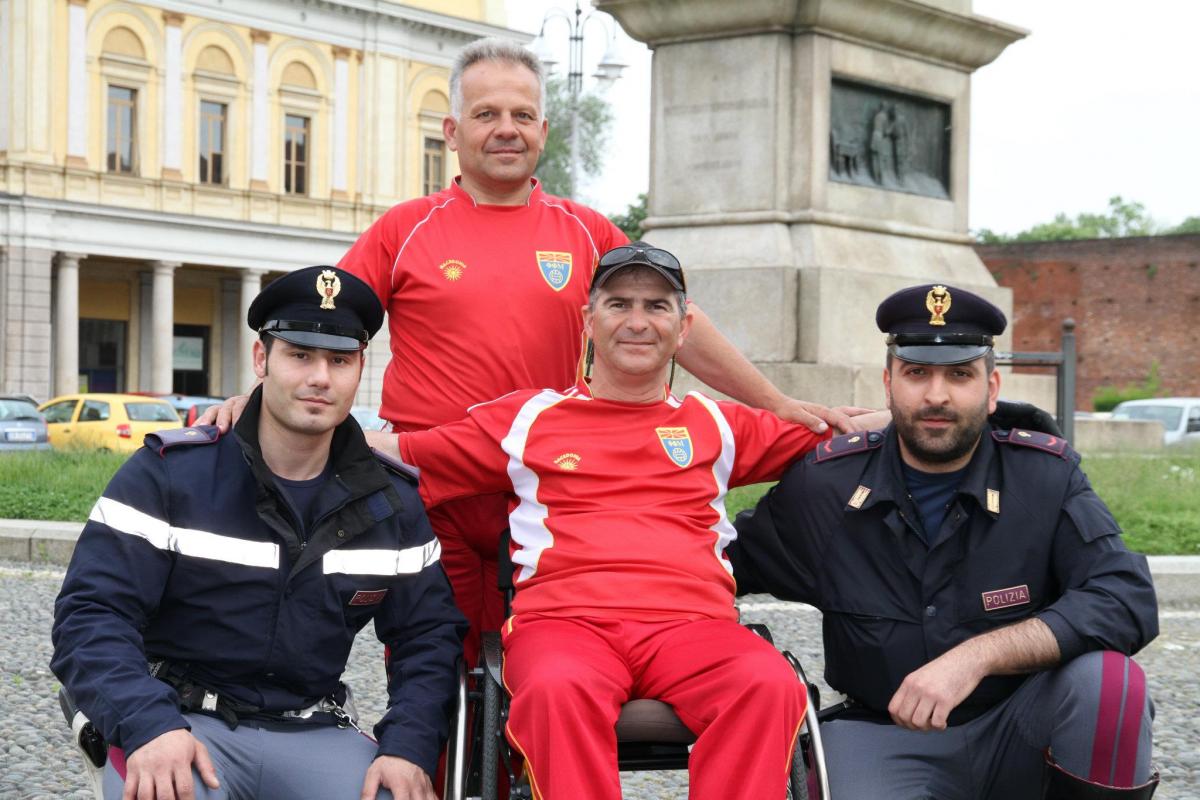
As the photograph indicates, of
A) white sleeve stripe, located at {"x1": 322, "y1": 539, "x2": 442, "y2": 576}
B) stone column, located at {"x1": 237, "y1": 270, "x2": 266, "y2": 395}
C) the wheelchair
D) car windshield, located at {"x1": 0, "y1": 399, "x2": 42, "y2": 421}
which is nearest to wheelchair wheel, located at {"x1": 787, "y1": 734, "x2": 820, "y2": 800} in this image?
the wheelchair

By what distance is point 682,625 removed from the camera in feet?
12.3

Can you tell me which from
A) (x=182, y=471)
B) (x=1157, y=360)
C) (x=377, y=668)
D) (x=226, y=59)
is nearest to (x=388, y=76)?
(x=226, y=59)

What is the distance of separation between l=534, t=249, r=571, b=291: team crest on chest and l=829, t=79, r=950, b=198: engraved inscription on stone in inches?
263

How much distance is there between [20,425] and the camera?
81.3 feet

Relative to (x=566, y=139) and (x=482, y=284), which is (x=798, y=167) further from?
(x=566, y=139)

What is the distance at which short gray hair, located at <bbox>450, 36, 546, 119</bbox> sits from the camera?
4.35 m

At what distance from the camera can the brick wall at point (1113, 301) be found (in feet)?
129

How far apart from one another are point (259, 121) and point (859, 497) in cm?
4297

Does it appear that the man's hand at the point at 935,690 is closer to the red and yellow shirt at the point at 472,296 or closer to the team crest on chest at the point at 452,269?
the red and yellow shirt at the point at 472,296

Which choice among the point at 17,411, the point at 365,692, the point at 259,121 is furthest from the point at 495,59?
the point at 259,121

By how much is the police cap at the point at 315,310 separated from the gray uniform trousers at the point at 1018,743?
1507 millimetres

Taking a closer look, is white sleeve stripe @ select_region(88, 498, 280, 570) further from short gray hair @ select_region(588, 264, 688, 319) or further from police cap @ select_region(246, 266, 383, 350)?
short gray hair @ select_region(588, 264, 688, 319)

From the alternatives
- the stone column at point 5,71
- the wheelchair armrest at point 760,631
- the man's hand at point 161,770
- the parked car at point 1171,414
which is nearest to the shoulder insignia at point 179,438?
the man's hand at point 161,770

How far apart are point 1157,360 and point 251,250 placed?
24096 mm
